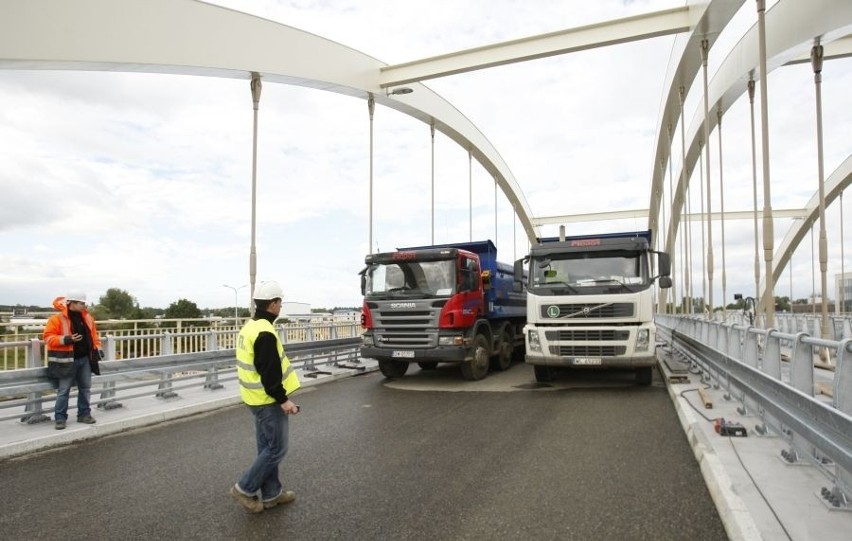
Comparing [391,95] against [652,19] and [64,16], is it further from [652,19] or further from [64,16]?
Answer: [64,16]

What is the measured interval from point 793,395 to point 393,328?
7.65m

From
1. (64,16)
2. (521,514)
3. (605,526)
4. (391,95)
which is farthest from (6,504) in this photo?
(391,95)

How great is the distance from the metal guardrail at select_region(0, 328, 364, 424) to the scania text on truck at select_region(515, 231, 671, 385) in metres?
4.91

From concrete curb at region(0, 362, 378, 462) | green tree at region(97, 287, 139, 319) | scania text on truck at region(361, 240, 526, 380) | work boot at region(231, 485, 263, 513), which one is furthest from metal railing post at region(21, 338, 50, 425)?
green tree at region(97, 287, 139, 319)

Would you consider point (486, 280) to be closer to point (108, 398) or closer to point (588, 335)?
point (588, 335)

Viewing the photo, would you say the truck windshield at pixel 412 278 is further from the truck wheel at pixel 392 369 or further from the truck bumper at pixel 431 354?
the truck wheel at pixel 392 369

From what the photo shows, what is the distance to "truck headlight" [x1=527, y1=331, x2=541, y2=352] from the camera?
10312 millimetres

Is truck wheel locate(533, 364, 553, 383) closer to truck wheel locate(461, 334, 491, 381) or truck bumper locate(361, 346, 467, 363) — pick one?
truck wheel locate(461, 334, 491, 381)

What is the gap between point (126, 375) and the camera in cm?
820

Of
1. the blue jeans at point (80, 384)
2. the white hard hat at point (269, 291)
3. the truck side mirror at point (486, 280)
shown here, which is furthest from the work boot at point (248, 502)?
the truck side mirror at point (486, 280)

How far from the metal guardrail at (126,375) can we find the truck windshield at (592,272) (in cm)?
525

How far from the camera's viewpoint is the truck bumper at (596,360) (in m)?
9.59

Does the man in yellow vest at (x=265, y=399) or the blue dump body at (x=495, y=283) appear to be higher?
the blue dump body at (x=495, y=283)

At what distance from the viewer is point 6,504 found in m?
4.54
